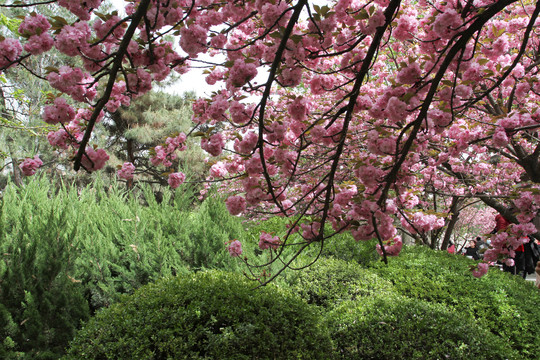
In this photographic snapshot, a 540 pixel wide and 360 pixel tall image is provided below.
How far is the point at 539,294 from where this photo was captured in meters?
4.56

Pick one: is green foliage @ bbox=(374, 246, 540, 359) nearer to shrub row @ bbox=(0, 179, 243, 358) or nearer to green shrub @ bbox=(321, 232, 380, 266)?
green shrub @ bbox=(321, 232, 380, 266)

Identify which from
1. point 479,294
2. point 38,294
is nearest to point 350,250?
point 479,294

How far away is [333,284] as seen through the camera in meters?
3.73

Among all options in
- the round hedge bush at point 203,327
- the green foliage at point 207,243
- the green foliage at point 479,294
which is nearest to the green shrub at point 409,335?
the round hedge bush at point 203,327

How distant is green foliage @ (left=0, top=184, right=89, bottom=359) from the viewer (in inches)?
92.7

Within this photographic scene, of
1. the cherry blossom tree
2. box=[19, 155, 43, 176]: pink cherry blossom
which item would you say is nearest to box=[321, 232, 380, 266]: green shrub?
the cherry blossom tree

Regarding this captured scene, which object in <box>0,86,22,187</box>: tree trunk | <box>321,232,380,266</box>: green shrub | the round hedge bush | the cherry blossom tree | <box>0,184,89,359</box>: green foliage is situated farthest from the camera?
<box>0,86,22,187</box>: tree trunk

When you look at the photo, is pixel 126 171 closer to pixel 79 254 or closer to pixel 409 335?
pixel 79 254

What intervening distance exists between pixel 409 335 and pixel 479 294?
2.24 metres

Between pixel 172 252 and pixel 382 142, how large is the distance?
98.1 inches

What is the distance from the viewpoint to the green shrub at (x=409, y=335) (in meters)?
2.48

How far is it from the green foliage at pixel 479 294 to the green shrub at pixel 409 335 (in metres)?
1.10

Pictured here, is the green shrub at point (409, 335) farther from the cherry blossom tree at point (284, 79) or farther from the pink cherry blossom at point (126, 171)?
the pink cherry blossom at point (126, 171)

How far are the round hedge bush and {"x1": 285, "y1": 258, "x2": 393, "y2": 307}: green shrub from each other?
104 cm
